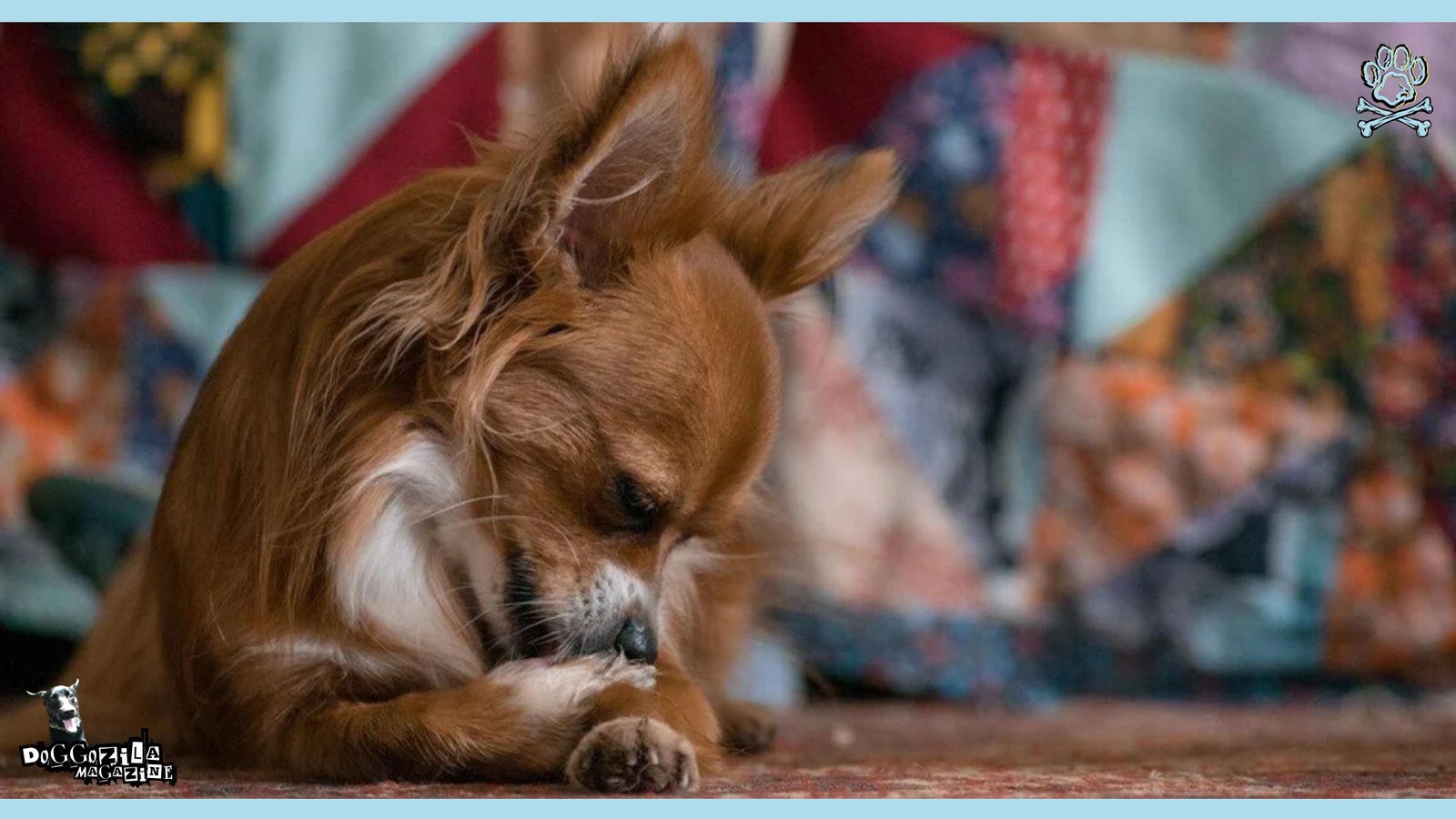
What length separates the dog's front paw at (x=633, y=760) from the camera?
1.63 metres

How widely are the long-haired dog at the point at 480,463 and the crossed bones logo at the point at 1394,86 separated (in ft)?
6.73

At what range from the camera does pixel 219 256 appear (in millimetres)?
3256

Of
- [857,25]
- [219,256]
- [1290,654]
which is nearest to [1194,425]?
[1290,654]

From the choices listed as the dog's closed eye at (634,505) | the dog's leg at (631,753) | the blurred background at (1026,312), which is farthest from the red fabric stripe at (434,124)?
the dog's leg at (631,753)

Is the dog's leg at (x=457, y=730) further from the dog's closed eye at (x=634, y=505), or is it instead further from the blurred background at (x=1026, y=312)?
the blurred background at (x=1026, y=312)

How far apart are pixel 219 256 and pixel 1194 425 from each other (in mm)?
2102

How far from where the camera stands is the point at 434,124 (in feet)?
10.7

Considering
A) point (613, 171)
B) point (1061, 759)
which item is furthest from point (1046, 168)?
point (613, 171)

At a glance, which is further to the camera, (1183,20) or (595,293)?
(1183,20)

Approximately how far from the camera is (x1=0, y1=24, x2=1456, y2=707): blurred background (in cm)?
324

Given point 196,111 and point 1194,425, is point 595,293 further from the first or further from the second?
point 1194,425

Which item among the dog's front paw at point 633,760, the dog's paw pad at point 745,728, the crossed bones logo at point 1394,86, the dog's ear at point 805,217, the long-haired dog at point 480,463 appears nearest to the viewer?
the dog's front paw at point 633,760

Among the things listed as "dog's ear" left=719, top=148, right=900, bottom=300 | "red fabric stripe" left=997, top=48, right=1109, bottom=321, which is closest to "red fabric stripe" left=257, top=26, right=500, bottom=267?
"red fabric stripe" left=997, top=48, right=1109, bottom=321

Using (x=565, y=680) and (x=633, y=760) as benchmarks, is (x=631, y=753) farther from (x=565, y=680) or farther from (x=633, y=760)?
(x=565, y=680)
